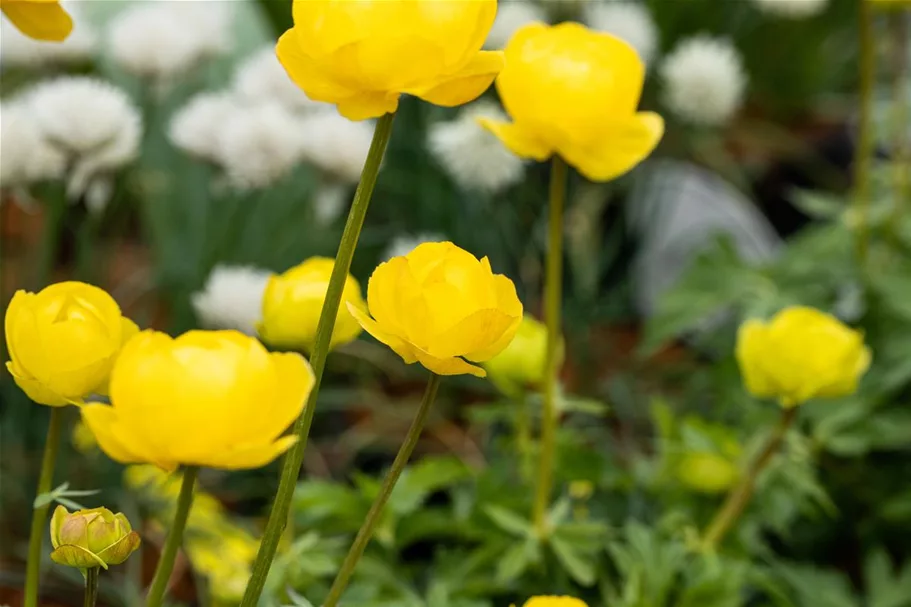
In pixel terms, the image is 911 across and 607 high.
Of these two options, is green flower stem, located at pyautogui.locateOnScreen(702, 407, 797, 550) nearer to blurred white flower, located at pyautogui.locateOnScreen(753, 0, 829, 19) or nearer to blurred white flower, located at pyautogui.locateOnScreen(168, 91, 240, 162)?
blurred white flower, located at pyautogui.locateOnScreen(168, 91, 240, 162)

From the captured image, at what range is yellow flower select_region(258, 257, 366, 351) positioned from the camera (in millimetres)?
346

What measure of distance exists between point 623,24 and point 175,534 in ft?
2.58

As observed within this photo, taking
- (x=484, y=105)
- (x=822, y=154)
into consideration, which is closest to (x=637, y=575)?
(x=484, y=105)

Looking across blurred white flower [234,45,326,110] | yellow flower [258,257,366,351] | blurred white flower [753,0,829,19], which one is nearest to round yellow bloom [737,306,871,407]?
yellow flower [258,257,366,351]

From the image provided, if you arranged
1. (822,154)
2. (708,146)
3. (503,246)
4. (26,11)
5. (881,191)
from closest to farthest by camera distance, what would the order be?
(26,11)
(881,191)
(503,246)
(708,146)
(822,154)

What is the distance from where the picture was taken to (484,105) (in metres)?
0.93

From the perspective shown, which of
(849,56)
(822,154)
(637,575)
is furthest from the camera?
(849,56)

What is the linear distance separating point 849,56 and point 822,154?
211 millimetres

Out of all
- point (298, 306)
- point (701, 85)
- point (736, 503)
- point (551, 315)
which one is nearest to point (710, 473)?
point (736, 503)

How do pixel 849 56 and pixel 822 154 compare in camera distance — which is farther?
pixel 849 56

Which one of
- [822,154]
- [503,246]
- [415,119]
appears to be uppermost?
[415,119]

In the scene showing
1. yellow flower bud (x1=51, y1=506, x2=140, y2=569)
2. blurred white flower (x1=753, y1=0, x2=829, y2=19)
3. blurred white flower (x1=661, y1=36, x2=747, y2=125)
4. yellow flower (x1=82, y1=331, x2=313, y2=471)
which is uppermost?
yellow flower (x1=82, y1=331, x2=313, y2=471)

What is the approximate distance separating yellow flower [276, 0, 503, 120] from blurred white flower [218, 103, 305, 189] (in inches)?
16.0

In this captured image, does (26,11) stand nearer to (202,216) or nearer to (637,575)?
(637,575)
